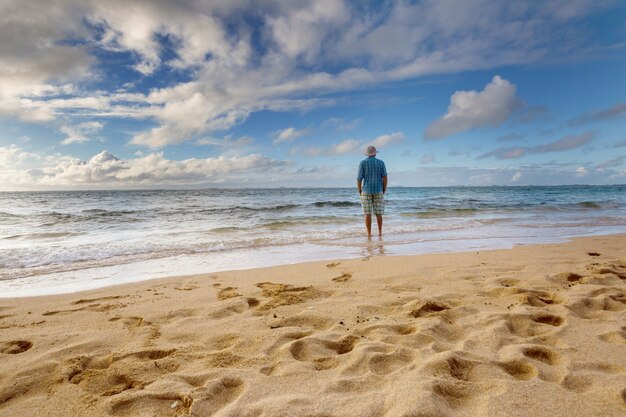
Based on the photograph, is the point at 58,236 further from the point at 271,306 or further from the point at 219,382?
the point at 219,382

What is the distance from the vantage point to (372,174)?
352 inches

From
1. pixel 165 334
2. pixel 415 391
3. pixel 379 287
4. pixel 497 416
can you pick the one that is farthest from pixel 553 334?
pixel 165 334

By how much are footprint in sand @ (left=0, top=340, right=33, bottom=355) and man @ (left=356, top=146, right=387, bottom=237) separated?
7.19 metres

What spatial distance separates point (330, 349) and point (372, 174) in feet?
22.7

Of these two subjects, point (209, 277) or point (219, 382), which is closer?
point (219, 382)

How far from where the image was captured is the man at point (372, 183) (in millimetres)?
8867

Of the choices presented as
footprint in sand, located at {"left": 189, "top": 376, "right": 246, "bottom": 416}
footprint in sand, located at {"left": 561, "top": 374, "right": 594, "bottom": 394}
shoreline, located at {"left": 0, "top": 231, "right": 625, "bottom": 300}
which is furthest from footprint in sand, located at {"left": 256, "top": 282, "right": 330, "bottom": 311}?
footprint in sand, located at {"left": 561, "top": 374, "right": 594, "bottom": 394}

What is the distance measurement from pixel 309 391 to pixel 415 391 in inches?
22.1

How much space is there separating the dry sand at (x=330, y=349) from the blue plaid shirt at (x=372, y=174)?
4847mm

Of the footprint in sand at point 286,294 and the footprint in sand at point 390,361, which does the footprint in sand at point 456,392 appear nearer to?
the footprint in sand at point 390,361

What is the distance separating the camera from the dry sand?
179cm

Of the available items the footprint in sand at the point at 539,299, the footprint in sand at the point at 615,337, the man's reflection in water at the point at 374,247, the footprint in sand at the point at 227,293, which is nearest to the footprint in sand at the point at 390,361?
the footprint in sand at the point at 615,337

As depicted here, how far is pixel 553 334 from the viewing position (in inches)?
97.9

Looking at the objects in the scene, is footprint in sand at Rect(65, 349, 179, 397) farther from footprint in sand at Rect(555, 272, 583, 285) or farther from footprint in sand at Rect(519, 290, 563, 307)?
footprint in sand at Rect(555, 272, 583, 285)
